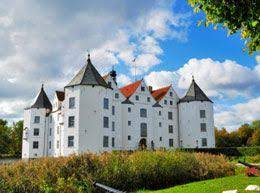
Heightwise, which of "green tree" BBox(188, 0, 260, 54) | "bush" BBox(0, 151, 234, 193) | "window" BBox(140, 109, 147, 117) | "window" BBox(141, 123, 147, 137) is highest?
"window" BBox(140, 109, 147, 117)

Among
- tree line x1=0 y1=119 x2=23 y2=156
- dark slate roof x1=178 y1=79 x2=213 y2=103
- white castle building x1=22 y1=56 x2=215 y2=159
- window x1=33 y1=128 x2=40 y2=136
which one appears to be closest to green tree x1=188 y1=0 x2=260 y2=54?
white castle building x1=22 y1=56 x2=215 y2=159

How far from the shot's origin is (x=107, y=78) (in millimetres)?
45469

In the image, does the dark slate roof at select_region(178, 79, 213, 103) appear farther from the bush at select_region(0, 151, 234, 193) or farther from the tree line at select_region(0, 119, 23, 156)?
the tree line at select_region(0, 119, 23, 156)

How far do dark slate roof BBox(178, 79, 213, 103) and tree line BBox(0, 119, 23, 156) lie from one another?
38793mm

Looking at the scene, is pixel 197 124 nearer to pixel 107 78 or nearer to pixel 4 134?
pixel 107 78

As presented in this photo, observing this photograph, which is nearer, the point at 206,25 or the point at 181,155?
the point at 206,25

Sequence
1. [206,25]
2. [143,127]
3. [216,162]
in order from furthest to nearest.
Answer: [143,127]
[216,162]
[206,25]

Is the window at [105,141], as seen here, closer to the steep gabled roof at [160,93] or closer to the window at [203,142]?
the steep gabled roof at [160,93]

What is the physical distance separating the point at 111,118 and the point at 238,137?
49.8 metres

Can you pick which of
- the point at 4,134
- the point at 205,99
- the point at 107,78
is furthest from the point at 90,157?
the point at 4,134

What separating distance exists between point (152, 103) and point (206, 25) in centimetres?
4149

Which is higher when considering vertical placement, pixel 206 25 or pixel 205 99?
pixel 205 99

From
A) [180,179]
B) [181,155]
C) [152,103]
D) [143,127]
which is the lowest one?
[180,179]

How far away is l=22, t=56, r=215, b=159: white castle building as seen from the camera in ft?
133
